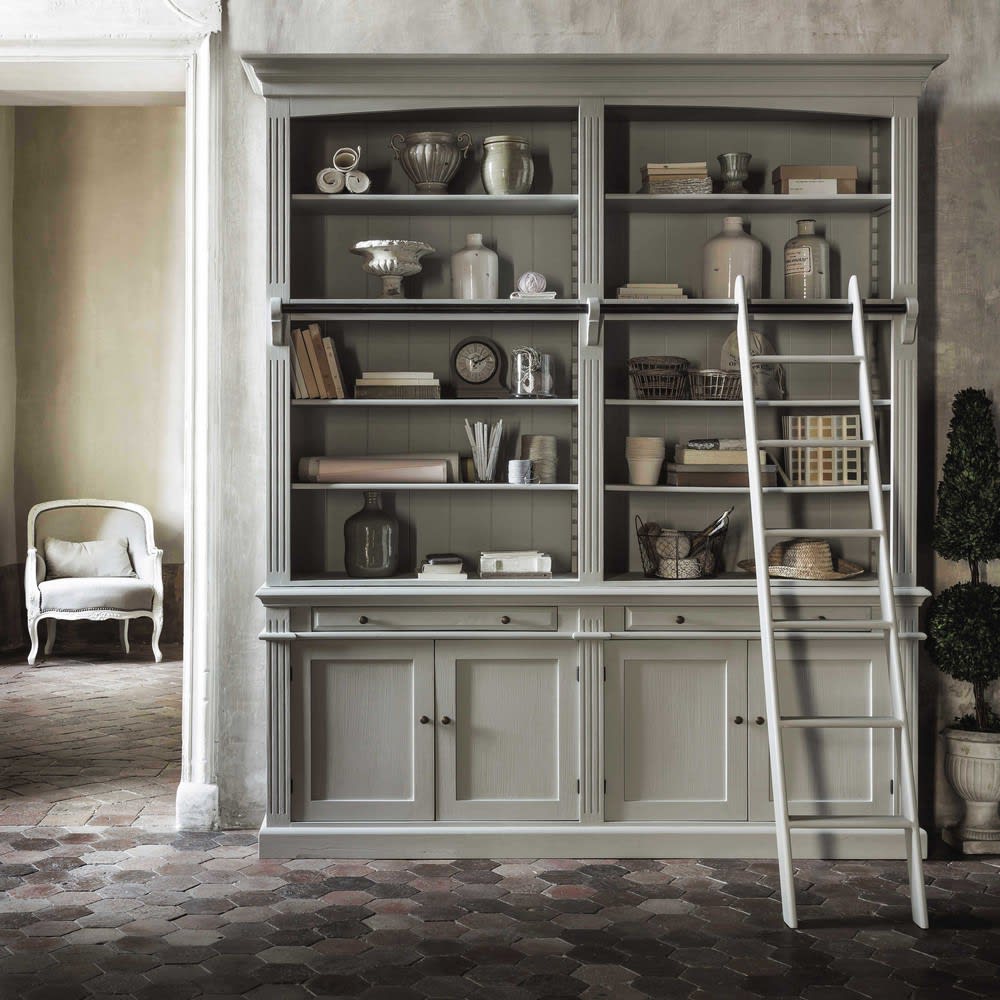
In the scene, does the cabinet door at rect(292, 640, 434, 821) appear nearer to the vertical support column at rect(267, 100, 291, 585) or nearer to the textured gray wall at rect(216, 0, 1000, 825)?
the vertical support column at rect(267, 100, 291, 585)

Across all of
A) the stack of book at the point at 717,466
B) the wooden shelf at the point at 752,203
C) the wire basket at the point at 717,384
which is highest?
the wooden shelf at the point at 752,203

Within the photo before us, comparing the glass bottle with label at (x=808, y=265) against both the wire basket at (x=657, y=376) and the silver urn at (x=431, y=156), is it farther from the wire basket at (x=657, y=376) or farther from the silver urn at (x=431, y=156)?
the silver urn at (x=431, y=156)

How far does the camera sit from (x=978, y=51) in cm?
442

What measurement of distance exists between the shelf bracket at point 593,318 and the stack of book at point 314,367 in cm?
96

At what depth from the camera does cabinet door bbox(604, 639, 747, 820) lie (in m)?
4.11

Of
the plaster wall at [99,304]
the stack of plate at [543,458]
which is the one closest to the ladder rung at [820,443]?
the stack of plate at [543,458]

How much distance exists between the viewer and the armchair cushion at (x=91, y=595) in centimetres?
786

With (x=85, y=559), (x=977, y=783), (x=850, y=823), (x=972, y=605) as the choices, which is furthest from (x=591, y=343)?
(x=85, y=559)

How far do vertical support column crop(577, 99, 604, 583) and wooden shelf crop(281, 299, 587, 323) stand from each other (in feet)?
0.36

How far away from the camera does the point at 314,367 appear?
4227 millimetres

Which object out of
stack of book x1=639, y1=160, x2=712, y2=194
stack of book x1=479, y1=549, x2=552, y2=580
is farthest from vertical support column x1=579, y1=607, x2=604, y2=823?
stack of book x1=639, y1=160, x2=712, y2=194

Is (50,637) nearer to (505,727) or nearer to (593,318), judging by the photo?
(505,727)

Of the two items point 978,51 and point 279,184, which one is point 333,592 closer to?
point 279,184

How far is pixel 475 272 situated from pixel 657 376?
80cm
